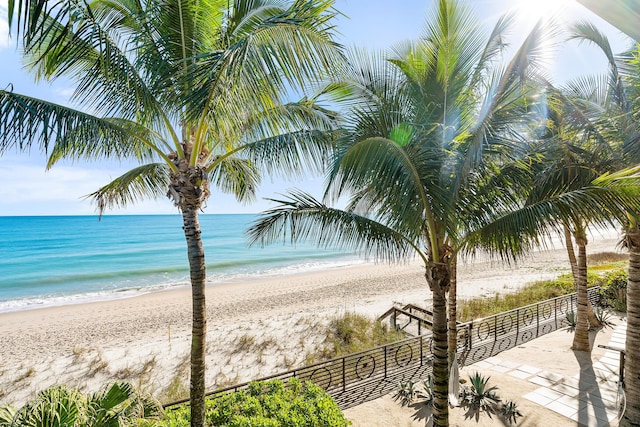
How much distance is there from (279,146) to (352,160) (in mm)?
1339

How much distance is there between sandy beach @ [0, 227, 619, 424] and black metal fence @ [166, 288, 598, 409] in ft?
4.66

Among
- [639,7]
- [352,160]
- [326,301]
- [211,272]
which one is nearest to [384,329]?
[326,301]

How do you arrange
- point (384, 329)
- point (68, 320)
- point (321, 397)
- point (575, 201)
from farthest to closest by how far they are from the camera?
1. point (68, 320)
2. point (384, 329)
3. point (321, 397)
4. point (575, 201)

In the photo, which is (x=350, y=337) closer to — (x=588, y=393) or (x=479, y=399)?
(x=479, y=399)

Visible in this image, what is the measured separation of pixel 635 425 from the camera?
4418mm

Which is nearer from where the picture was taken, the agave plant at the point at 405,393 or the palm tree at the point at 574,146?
the palm tree at the point at 574,146

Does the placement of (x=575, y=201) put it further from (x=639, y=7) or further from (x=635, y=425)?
(x=635, y=425)

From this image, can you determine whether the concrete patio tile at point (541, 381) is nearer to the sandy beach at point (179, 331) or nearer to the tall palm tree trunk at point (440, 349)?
the sandy beach at point (179, 331)

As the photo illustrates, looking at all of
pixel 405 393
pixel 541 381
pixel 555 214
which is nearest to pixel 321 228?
pixel 555 214

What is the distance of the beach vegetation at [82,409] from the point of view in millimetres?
2818

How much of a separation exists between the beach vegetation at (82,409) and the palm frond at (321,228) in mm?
2268

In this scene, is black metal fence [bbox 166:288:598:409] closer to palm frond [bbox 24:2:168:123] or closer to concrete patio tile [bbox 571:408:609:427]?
concrete patio tile [bbox 571:408:609:427]

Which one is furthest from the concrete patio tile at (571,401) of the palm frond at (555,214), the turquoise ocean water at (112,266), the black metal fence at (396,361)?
the turquoise ocean water at (112,266)

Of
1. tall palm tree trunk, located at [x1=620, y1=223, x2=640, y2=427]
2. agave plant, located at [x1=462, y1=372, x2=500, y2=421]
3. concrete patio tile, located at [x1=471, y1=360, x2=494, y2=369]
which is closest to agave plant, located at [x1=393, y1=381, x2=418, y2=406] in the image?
agave plant, located at [x1=462, y1=372, x2=500, y2=421]
